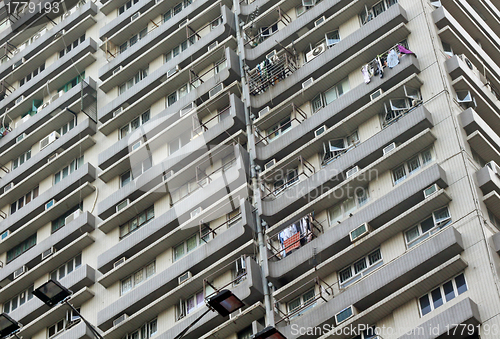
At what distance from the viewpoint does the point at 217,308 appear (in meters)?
21.8

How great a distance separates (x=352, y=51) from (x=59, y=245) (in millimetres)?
16985

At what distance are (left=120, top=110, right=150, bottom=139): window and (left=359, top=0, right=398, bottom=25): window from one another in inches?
477

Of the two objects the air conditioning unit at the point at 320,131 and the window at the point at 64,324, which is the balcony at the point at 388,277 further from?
the window at the point at 64,324

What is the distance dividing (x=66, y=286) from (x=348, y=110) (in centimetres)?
1520

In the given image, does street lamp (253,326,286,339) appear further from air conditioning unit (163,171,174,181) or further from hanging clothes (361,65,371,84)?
air conditioning unit (163,171,174,181)

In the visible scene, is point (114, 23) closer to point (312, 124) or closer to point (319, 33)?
point (319, 33)

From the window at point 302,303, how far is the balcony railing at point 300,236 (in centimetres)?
192

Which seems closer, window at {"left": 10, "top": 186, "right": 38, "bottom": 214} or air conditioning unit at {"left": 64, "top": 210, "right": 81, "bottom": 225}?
air conditioning unit at {"left": 64, "top": 210, "right": 81, "bottom": 225}

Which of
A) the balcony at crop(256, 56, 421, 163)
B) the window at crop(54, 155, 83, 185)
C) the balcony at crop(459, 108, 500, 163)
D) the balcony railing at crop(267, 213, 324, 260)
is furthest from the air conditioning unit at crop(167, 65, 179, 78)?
the balcony at crop(459, 108, 500, 163)

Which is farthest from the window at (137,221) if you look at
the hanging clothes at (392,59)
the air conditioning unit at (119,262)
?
the hanging clothes at (392,59)

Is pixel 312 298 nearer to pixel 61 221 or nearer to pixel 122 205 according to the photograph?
pixel 122 205

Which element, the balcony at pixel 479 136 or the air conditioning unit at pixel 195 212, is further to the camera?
the air conditioning unit at pixel 195 212

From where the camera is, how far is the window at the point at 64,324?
40094mm

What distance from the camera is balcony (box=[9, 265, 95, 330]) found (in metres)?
40.3
